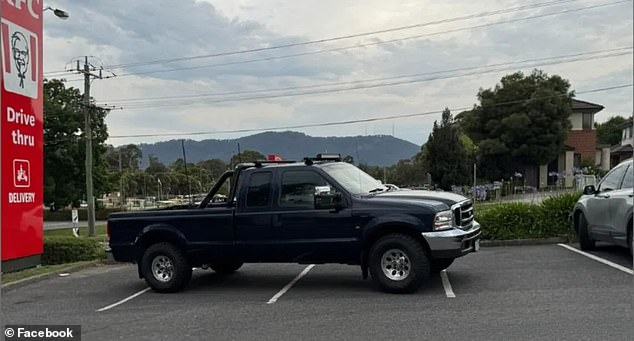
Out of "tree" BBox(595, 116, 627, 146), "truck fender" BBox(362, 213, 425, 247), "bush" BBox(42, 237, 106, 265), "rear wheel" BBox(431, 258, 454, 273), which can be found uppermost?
"tree" BBox(595, 116, 627, 146)

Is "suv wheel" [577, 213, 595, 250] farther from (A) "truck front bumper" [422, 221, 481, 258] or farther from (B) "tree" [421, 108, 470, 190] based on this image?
(B) "tree" [421, 108, 470, 190]

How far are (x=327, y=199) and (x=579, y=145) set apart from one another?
44.2 m

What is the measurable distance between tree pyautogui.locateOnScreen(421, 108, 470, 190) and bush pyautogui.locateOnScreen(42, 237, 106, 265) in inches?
909

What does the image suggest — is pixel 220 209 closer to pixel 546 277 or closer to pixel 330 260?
pixel 330 260

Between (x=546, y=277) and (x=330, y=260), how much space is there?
3.23m

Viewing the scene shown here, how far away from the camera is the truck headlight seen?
26.9ft

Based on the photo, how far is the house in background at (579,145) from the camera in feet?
147

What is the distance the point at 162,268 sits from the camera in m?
9.47

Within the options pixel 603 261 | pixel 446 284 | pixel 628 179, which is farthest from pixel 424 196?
pixel 603 261

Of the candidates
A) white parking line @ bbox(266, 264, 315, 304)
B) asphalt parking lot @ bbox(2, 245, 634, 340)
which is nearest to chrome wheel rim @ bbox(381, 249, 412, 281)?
asphalt parking lot @ bbox(2, 245, 634, 340)

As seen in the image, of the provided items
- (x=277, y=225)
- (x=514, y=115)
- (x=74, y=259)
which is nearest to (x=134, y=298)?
(x=277, y=225)

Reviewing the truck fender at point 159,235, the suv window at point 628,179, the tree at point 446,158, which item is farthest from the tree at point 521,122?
the truck fender at point 159,235

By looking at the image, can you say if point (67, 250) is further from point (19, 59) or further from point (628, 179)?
point (19, 59)

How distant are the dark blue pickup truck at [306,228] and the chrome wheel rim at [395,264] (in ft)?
0.05
